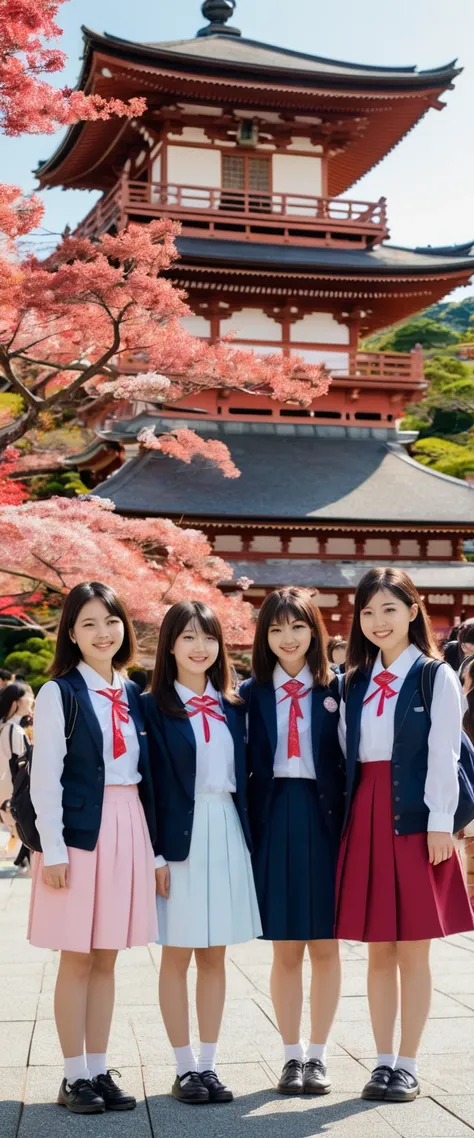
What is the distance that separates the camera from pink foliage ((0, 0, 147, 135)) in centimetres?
734

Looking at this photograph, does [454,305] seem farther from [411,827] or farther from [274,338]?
[411,827]

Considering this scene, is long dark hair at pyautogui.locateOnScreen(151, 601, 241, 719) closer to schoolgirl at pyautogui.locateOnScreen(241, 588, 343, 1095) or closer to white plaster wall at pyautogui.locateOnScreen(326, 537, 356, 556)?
schoolgirl at pyautogui.locateOnScreen(241, 588, 343, 1095)

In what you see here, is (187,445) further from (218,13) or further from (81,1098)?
(218,13)

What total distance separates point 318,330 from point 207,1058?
50.5 ft

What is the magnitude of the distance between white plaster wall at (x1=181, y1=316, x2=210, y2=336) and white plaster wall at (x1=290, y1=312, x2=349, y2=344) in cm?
134

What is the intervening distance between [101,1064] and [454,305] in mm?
75724

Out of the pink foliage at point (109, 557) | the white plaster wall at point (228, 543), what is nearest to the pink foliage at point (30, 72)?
the pink foliage at point (109, 557)

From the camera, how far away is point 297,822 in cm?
388

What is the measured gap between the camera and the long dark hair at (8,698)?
331 inches

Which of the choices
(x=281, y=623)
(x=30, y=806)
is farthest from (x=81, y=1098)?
(x=281, y=623)

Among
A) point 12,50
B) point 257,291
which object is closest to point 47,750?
point 12,50

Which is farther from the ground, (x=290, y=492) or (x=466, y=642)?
(x=290, y=492)

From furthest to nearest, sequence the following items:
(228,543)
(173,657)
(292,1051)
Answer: (228,543) → (173,657) → (292,1051)

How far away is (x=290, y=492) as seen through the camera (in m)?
16.3
